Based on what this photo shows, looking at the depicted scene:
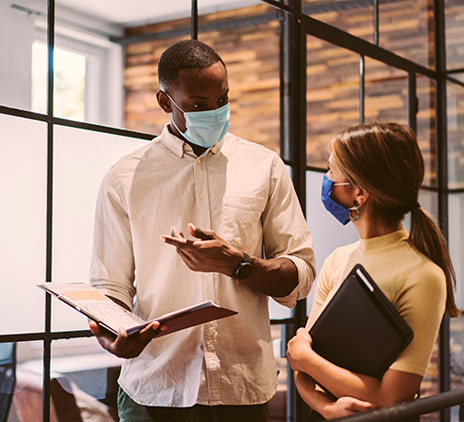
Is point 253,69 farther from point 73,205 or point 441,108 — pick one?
point 441,108

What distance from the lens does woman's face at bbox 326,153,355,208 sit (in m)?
1.41

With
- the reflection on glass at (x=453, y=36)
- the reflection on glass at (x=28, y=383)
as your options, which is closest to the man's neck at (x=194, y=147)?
the reflection on glass at (x=28, y=383)

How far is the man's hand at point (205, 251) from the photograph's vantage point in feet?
5.29

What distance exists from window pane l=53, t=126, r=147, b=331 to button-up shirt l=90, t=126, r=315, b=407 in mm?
398

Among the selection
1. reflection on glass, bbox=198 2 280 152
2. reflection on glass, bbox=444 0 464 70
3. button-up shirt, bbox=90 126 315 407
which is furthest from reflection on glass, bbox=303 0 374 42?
button-up shirt, bbox=90 126 315 407

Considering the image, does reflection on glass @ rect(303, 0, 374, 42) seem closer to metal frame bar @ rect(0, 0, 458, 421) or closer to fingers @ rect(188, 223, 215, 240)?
metal frame bar @ rect(0, 0, 458, 421)

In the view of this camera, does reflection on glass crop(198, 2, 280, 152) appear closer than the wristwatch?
No

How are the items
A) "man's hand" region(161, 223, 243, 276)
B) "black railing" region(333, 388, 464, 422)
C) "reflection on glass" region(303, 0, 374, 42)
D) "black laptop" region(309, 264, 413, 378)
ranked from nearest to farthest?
"black railing" region(333, 388, 464, 422), "black laptop" region(309, 264, 413, 378), "man's hand" region(161, 223, 243, 276), "reflection on glass" region(303, 0, 374, 42)

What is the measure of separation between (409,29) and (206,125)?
10.1ft

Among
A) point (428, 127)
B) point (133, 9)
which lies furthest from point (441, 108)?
point (133, 9)

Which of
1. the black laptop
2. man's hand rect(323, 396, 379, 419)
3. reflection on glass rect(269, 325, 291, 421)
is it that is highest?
the black laptop

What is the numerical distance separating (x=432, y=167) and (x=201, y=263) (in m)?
3.40

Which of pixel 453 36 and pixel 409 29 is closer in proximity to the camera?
pixel 409 29

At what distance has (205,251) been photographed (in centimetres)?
163
